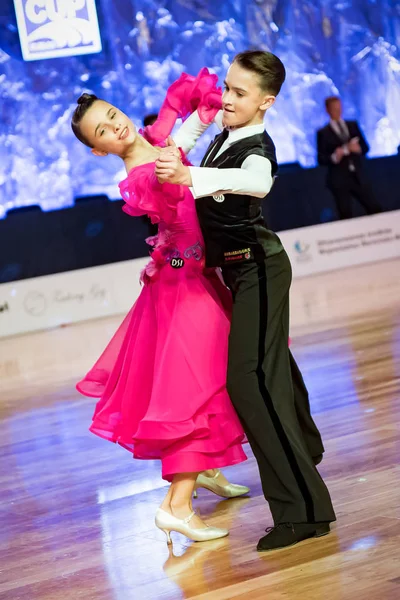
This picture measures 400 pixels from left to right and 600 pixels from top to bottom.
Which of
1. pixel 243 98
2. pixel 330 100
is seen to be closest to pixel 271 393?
pixel 243 98

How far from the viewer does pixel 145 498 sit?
2947 millimetres

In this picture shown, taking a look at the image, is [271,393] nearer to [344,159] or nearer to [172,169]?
[172,169]

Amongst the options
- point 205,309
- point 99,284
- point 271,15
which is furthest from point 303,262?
point 205,309

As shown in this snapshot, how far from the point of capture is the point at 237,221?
2.41 m

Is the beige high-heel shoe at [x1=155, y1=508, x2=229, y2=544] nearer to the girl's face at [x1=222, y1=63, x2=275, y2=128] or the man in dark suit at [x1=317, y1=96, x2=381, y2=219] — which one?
the girl's face at [x1=222, y1=63, x2=275, y2=128]

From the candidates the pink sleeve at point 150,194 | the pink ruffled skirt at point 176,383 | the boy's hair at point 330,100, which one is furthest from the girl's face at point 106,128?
the boy's hair at point 330,100

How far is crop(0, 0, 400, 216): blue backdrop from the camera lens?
948cm

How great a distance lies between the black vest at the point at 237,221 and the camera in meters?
2.36

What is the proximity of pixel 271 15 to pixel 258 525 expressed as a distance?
28.2 feet

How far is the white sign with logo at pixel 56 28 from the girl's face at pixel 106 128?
687cm

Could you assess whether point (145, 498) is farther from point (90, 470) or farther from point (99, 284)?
point (99, 284)

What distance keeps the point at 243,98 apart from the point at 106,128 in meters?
0.38

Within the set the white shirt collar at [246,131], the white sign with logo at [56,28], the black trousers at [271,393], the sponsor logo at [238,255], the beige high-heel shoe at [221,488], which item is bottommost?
the beige high-heel shoe at [221,488]

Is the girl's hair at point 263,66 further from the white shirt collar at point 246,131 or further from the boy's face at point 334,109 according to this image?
the boy's face at point 334,109
